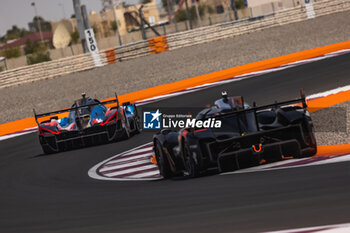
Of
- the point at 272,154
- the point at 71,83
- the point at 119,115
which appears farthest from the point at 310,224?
the point at 71,83

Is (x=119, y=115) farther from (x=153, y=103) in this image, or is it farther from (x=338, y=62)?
(x=338, y=62)

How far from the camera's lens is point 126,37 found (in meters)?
78.6

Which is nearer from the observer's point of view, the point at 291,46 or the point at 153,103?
the point at 153,103

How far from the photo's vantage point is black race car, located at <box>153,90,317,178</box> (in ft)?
26.8

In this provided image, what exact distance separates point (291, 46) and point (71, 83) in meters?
10.4

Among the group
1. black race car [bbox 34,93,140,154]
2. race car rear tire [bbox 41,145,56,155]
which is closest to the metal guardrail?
→ black race car [bbox 34,93,140,154]

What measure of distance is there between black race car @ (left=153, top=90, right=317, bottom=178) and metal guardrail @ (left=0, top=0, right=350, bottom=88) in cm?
2674

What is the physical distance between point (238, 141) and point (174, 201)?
1177mm

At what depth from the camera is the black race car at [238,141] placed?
8156 millimetres

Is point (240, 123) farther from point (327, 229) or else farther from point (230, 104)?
point (327, 229)

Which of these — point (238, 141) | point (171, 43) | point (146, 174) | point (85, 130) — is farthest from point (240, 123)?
point (171, 43)

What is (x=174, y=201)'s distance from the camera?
7574mm

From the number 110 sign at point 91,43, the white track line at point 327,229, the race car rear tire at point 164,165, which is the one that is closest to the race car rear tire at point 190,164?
the race car rear tire at point 164,165

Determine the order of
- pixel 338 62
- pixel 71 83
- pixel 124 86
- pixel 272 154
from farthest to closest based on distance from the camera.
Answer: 1. pixel 71 83
2. pixel 124 86
3. pixel 338 62
4. pixel 272 154
